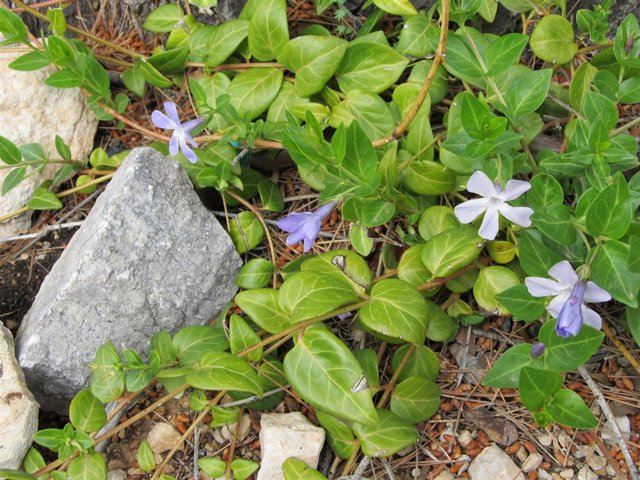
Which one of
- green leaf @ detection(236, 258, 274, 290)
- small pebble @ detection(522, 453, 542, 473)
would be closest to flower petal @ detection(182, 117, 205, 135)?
green leaf @ detection(236, 258, 274, 290)

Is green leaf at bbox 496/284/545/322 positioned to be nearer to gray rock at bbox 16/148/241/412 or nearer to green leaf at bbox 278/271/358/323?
green leaf at bbox 278/271/358/323

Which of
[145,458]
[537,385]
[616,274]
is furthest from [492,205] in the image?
[145,458]

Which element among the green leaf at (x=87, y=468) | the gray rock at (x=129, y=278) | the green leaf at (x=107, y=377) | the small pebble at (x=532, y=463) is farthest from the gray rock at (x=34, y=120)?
the small pebble at (x=532, y=463)

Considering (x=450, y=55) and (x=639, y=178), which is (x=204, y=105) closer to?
(x=450, y=55)

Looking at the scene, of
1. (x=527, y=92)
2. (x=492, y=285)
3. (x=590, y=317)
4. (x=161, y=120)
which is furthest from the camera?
(x=161, y=120)

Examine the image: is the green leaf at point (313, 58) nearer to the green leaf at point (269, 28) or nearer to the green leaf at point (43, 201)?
the green leaf at point (269, 28)

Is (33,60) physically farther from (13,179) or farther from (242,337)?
(242,337)
